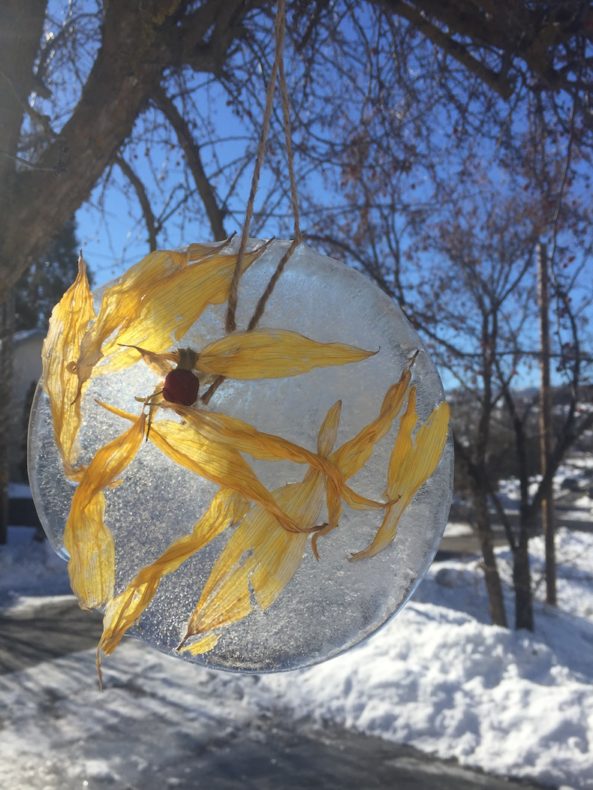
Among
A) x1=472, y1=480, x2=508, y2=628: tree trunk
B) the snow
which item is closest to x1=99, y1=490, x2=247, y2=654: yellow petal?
the snow

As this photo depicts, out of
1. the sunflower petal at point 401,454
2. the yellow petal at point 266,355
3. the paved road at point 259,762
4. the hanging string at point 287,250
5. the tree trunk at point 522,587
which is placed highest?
the hanging string at point 287,250

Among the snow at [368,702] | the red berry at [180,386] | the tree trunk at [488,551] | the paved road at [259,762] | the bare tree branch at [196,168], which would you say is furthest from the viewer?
the tree trunk at [488,551]

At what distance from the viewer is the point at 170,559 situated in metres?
0.92

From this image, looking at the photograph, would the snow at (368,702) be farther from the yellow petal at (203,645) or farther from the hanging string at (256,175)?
the hanging string at (256,175)

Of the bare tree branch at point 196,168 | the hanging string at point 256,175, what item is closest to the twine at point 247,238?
the hanging string at point 256,175

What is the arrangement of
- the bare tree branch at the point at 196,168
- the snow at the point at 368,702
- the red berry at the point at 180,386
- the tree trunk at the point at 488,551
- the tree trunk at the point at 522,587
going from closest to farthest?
the red berry at the point at 180,386, the bare tree branch at the point at 196,168, the snow at the point at 368,702, the tree trunk at the point at 522,587, the tree trunk at the point at 488,551

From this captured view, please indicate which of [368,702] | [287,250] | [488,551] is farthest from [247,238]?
[488,551]

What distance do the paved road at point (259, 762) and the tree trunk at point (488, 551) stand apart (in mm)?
3385

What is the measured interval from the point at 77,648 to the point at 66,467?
6688 mm

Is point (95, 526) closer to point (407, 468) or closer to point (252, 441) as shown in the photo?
point (252, 441)

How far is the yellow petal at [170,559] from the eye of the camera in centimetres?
92

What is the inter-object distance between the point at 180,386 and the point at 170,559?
9.0 inches

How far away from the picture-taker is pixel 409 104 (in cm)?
438

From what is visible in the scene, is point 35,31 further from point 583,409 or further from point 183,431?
point 583,409
